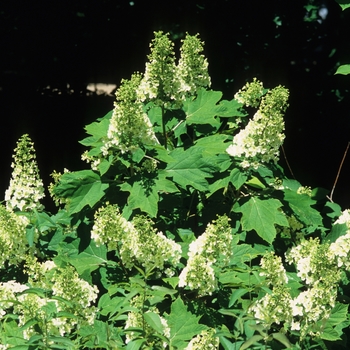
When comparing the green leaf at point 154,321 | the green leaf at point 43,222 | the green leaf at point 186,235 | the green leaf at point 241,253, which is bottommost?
the green leaf at point 154,321

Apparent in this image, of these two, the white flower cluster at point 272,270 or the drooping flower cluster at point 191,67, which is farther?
the drooping flower cluster at point 191,67

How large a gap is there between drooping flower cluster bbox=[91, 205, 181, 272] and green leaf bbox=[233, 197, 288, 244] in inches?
21.7

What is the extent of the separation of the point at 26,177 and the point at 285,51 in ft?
11.3

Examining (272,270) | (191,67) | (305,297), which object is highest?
(191,67)

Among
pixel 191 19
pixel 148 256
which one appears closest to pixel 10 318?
pixel 148 256

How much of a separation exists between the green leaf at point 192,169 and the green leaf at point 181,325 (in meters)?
0.73

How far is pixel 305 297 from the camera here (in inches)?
112

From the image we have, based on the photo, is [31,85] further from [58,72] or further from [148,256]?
[148,256]

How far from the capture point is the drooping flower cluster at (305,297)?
274 cm

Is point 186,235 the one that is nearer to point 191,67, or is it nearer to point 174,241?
point 174,241

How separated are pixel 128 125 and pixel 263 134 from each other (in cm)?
67

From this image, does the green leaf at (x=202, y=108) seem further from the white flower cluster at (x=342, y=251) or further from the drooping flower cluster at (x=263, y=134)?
the white flower cluster at (x=342, y=251)

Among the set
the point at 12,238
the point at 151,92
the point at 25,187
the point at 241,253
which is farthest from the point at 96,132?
the point at 241,253

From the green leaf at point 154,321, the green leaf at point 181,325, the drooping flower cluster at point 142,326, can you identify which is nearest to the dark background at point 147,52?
the green leaf at point 181,325
